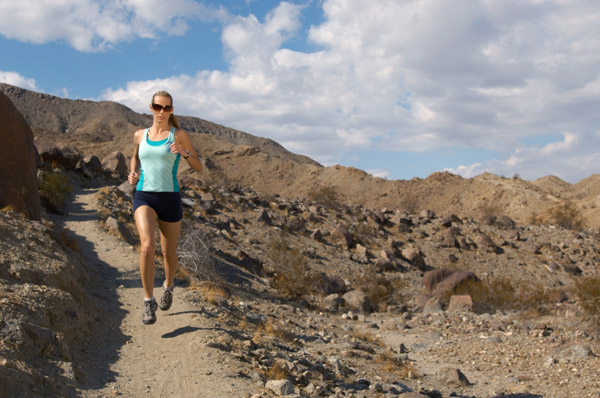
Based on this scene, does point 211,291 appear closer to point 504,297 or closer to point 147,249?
point 147,249

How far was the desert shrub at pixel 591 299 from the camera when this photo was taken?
9.30 meters

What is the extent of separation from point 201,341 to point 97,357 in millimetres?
940

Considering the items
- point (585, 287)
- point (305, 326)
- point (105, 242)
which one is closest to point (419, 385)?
point (305, 326)

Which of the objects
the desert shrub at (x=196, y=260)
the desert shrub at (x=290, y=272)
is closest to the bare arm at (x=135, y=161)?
the desert shrub at (x=196, y=260)

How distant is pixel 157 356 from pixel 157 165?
68.4 inches

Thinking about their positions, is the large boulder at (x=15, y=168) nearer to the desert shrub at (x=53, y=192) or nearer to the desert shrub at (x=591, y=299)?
the desert shrub at (x=53, y=192)

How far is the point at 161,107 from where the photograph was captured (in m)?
4.41

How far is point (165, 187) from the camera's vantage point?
4379mm

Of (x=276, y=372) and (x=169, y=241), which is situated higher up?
(x=169, y=241)

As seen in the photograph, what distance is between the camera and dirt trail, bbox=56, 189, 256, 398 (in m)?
3.85

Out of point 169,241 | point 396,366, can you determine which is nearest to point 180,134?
point 169,241

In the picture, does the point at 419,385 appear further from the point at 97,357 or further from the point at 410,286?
the point at 410,286

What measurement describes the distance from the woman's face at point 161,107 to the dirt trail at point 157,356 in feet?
7.06

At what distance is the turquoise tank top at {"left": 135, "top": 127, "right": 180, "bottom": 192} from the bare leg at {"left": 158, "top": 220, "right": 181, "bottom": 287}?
40cm
